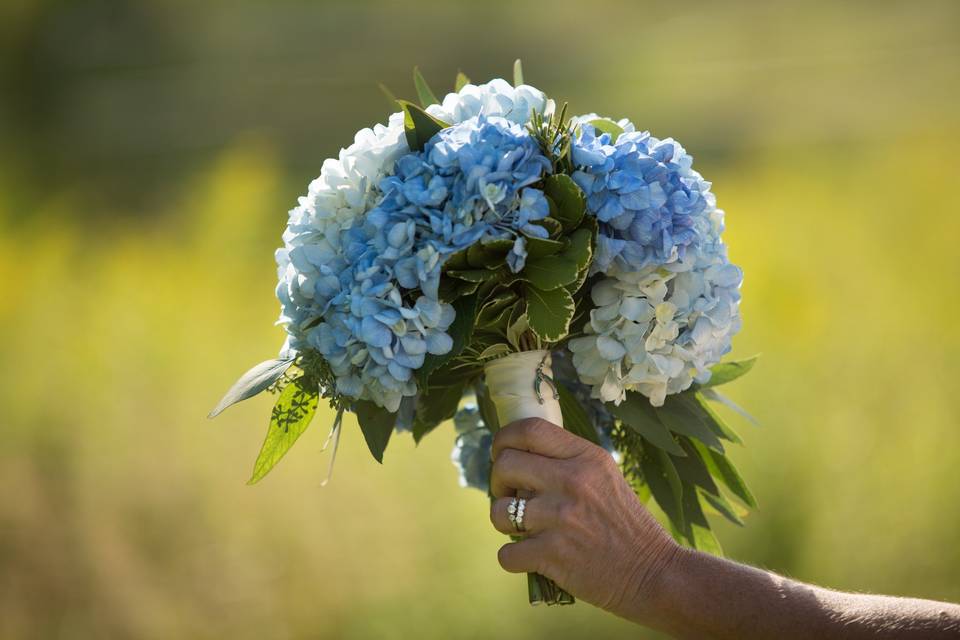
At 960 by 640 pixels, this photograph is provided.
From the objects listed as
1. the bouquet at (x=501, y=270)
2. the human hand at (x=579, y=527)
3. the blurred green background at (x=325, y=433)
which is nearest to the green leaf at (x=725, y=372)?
the bouquet at (x=501, y=270)

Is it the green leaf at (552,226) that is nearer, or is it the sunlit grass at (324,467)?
the green leaf at (552,226)

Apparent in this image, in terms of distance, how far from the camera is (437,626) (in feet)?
9.33

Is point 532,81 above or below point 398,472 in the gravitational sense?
above

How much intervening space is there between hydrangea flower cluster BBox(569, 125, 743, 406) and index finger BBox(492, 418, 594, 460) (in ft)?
0.24

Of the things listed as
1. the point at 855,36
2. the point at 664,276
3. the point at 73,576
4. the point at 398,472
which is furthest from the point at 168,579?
the point at 855,36

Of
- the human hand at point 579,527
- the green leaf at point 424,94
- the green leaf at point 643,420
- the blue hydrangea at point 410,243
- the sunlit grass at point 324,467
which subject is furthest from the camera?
the sunlit grass at point 324,467

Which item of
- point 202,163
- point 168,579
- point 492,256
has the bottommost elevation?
point 168,579

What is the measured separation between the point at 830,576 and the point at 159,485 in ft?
6.75

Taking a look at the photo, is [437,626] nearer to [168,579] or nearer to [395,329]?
[168,579]

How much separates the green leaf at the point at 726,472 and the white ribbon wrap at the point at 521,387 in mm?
299

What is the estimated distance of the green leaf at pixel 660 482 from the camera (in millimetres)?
1431

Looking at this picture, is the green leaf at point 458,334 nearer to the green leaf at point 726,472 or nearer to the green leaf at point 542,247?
the green leaf at point 542,247

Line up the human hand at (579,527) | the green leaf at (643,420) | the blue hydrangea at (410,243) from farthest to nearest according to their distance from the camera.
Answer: the green leaf at (643,420) < the human hand at (579,527) < the blue hydrangea at (410,243)

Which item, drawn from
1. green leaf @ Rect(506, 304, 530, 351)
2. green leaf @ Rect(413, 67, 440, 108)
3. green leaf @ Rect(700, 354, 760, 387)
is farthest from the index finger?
green leaf @ Rect(413, 67, 440, 108)
